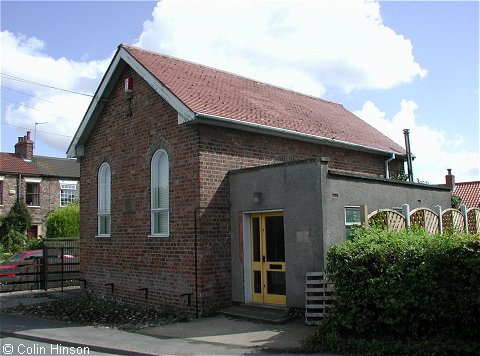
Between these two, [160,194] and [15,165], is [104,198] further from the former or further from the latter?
[15,165]

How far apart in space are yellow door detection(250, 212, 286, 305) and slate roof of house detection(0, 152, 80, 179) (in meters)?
28.7

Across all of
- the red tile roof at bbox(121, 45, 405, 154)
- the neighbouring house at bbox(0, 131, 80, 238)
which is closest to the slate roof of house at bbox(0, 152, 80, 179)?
the neighbouring house at bbox(0, 131, 80, 238)

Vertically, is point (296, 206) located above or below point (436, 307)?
above

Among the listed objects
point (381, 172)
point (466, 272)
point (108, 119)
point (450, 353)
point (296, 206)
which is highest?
point (108, 119)

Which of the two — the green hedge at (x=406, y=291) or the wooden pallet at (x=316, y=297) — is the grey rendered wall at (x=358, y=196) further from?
the green hedge at (x=406, y=291)

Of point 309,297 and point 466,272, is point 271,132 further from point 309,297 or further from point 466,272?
point 466,272

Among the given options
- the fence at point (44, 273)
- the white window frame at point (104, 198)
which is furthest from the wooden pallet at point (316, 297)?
the fence at point (44, 273)

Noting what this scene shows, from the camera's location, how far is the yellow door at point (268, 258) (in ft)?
38.2

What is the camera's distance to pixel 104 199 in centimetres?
1591

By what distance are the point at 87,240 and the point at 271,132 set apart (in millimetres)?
7278

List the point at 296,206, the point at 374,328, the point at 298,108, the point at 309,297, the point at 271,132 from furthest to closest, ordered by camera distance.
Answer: the point at 298,108, the point at 271,132, the point at 296,206, the point at 309,297, the point at 374,328

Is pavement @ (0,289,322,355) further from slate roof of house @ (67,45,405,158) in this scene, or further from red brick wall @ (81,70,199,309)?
slate roof of house @ (67,45,405,158)

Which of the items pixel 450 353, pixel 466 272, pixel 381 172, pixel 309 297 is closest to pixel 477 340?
Answer: pixel 450 353

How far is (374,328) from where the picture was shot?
8.40 meters
